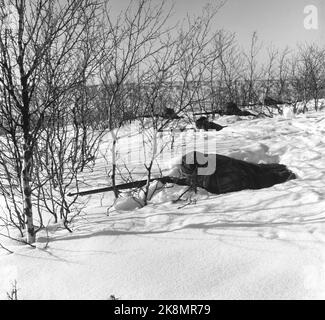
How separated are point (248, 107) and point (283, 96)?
2342 mm

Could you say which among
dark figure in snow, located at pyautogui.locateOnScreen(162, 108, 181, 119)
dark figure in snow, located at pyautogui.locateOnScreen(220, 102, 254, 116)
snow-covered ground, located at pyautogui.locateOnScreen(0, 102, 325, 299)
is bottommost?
snow-covered ground, located at pyautogui.locateOnScreen(0, 102, 325, 299)

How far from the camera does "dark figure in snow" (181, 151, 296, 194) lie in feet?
11.6

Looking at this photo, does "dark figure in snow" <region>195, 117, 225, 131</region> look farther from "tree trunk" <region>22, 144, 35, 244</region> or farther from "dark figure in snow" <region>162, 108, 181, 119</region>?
"tree trunk" <region>22, 144, 35, 244</region>

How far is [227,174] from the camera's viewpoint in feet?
12.0

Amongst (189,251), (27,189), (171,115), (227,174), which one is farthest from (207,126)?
(189,251)

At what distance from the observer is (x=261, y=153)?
4707 mm

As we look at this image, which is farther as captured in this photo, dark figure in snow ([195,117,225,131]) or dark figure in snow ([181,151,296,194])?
dark figure in snow ([195,117,225,131])

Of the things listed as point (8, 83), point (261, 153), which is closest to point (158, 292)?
point (8, 83)

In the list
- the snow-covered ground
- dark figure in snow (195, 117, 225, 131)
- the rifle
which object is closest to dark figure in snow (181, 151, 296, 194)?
the rifle

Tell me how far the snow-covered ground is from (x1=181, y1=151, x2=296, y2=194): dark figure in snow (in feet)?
0.69

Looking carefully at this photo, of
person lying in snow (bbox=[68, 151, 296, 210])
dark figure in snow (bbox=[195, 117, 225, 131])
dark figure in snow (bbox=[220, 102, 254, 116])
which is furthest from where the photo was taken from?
dark figure in snow (bbox=[220, 102, 254, 116])

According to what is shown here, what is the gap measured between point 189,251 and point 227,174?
170cm
